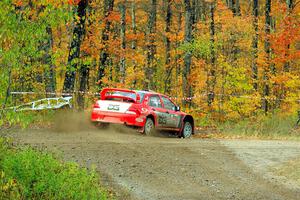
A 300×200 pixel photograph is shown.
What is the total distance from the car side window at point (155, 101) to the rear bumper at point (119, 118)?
0.90 metres

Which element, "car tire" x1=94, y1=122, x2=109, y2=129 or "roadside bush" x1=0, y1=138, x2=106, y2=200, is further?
"car tire" x1=94, y1=122, x2=109, y2=129

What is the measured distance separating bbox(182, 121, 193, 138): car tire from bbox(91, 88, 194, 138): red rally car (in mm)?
845

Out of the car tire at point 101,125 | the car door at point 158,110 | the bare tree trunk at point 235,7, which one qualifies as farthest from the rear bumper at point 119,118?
the bare tree trunk at point 235,7

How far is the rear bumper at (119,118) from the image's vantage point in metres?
18.9

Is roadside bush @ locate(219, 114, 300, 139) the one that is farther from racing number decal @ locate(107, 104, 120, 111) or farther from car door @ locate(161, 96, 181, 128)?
racing number decal @ locate(107, 104, 120, 111)

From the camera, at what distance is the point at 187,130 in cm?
2141

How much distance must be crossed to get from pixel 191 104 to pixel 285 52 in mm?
6645

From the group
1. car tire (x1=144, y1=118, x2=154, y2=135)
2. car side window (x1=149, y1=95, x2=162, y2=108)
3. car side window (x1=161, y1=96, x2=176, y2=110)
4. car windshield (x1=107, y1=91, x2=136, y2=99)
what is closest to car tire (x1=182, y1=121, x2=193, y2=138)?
car side window (x1=161, y1=96, x2=176, y2=110)

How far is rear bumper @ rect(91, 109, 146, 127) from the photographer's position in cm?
1886

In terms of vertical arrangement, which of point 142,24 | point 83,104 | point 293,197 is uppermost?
point 142,24

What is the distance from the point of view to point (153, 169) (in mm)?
12570

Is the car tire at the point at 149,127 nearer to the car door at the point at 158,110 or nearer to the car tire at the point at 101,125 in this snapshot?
the car door at the point at 158,110

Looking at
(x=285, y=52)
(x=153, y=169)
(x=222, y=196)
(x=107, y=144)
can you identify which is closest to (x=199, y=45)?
(x=285, y=52)

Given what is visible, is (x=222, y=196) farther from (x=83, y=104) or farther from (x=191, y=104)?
(x=191, y=104)
